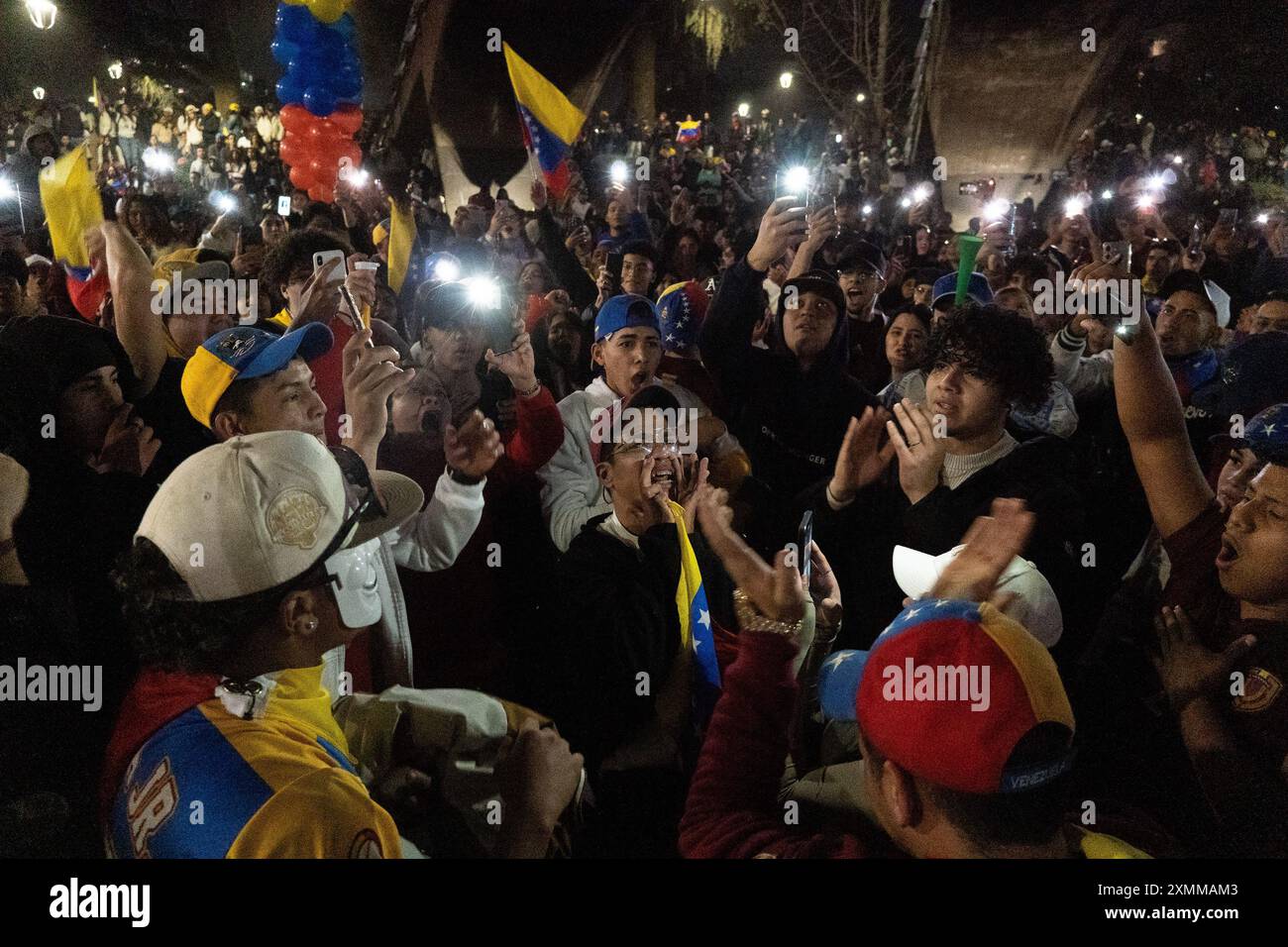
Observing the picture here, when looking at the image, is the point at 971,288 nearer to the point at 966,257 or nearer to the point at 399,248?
the point at 966,257

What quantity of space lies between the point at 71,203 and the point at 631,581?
201 centimetres

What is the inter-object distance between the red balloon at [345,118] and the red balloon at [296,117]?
13 centimetres

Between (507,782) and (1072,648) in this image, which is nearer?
(507,782)

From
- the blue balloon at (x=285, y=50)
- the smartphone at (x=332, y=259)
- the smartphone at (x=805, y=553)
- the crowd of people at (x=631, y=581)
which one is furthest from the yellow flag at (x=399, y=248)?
the smartphone at (x=805, y=553)

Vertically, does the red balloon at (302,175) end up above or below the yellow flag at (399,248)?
above

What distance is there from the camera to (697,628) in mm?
2213

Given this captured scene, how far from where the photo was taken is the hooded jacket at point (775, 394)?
2.69m

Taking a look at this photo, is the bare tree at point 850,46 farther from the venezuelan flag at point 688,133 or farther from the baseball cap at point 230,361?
the baseball cap at point 230,361

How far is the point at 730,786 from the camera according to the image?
1.66 metres

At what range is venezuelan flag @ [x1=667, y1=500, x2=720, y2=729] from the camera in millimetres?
2148

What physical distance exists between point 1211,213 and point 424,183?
669cm

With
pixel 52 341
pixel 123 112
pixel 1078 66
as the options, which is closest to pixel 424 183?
pixel 123 112

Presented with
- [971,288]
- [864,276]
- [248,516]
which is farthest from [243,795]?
[864,276]
